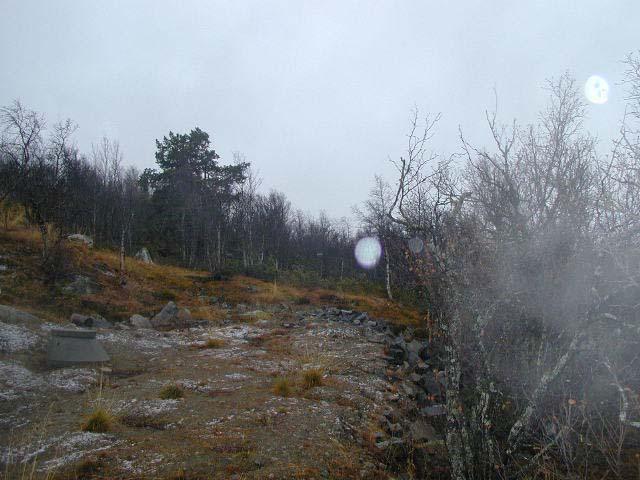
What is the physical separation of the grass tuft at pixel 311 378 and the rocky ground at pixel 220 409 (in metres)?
0.06

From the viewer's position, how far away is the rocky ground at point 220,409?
4449 mm

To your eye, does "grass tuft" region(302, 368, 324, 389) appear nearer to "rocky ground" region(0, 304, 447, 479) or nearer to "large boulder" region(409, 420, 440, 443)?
"rocky ground" region(0, 304, 447, 479)

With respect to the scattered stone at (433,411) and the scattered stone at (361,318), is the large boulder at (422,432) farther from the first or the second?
the scattered stone at (361,318)

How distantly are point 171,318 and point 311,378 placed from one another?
9.22 metres

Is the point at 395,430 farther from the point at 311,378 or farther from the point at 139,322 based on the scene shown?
the point at 139,322

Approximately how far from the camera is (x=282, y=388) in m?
6.92

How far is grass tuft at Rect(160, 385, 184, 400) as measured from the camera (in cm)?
650

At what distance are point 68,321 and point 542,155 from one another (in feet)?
48.5

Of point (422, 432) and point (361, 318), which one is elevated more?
point (361, 318)

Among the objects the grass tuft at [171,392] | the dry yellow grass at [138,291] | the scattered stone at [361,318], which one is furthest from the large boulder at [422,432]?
the dry yellow grass at [138,291]

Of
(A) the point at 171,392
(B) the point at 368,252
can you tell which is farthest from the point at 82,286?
(B) the point at 368,252

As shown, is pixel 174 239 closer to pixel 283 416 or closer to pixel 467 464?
pixel 283 416

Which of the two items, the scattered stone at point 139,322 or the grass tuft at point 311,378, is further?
the scattered stone at point 139,322

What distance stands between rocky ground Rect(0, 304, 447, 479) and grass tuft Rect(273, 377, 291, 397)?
2 centimetres
